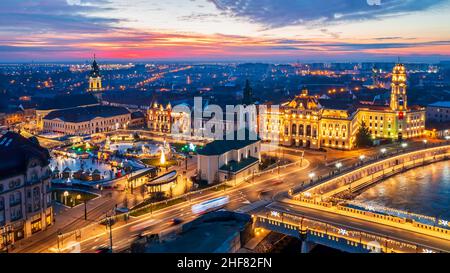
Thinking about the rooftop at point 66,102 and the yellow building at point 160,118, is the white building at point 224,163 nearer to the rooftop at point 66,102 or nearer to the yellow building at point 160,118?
the yellow building at point 160,118

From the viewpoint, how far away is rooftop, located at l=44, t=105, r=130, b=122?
76.6 m

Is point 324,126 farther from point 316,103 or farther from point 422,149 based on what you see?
point 422,149

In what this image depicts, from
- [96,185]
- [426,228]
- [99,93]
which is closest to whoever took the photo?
[426,228]

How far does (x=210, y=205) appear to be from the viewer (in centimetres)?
3681

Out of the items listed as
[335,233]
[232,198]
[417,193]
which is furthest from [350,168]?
[335,233]

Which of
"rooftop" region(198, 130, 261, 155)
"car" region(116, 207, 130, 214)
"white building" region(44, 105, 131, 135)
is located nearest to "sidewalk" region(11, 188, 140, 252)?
"car" region(116, 207, 130, 214)

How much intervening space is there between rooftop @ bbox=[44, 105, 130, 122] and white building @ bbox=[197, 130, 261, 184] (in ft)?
120

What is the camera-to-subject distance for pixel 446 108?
8219 cm

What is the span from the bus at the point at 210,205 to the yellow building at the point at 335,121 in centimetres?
2784

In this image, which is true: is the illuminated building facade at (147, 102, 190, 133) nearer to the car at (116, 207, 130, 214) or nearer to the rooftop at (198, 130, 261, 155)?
the rooftop at (198, 130, 261, 155)

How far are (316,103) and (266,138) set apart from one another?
8896mm

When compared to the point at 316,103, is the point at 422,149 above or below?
below
